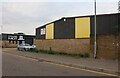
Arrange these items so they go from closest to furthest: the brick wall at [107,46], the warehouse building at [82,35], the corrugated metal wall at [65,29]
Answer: the brick wall at [107,46], the warehouse building at [82,35], the corrugated metal wall at [65,29]

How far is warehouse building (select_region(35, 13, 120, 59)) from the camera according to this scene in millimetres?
24856

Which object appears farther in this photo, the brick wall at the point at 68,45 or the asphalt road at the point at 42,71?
the brick wall at the point at 68,45

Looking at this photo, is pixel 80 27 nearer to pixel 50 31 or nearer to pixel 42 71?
pixel 50 31

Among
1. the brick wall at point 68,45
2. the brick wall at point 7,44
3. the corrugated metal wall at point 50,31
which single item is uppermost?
the corrugated metal wall at point 50,31

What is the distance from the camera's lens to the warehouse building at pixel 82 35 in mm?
24856

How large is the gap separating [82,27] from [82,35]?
2.98ft

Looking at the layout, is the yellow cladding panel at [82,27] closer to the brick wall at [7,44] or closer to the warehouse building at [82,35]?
the warehouse building at [82,35]

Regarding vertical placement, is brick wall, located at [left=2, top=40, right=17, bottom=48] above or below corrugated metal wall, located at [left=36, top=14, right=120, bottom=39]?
below

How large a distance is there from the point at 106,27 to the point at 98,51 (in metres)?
4.97

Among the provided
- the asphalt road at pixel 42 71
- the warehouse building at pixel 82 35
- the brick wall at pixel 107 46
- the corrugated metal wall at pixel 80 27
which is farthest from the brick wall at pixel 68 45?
the asphalt road at pixel 42 71

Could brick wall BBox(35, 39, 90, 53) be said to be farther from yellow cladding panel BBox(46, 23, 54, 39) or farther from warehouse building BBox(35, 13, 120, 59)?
yellow cladding panel BBox(46, 23, 54, 39)

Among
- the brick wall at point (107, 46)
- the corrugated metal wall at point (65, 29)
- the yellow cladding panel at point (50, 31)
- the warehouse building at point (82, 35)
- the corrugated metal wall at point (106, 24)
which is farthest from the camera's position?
the yellow cladding panel at point (50, 31)

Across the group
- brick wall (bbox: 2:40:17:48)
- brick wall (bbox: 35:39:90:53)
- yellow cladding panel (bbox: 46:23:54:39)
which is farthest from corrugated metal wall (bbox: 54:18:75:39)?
brick wall (bbox: 2:40:17:48)

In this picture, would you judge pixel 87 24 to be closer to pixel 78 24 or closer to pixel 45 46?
pixel 78 24
